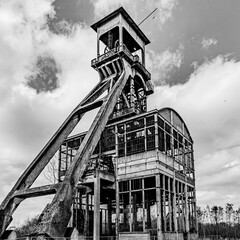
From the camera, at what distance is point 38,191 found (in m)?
16.4

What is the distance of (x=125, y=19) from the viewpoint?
1159 inches

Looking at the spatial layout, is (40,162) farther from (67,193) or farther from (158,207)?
(158,207)

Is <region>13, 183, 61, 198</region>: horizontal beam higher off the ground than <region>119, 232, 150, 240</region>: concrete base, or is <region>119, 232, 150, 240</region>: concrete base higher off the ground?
<region>13, 183, 61, 198</region>: horizontal beam

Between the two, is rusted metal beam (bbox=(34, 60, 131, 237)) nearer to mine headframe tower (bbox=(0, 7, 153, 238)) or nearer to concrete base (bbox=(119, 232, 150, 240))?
mine headframe tower (bbox=(0, 7, 153, 238))

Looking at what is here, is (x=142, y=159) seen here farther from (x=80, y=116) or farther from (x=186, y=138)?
(x=186, y=138)

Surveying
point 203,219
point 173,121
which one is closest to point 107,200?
point 173,121

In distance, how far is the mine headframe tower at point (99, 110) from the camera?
14852mm

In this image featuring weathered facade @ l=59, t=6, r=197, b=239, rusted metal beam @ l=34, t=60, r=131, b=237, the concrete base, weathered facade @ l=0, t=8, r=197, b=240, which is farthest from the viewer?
weathered facade @ l=59, t=6, r=197, b=239

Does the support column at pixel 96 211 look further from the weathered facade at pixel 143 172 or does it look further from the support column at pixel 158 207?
the support column at pixel 158 207

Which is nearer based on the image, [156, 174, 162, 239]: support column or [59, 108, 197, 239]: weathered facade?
[156, 174, 162, 239]: support column

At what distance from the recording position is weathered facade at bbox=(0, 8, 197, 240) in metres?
17.4

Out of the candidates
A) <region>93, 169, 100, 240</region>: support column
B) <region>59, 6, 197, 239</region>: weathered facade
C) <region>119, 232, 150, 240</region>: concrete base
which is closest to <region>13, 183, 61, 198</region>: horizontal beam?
<region>93, 169, 100, 240</region>: support column

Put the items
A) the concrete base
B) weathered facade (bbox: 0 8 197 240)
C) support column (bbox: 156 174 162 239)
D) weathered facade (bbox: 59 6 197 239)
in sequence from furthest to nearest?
1. weathered facade (bbox: 59 6 197 239)
2. support column (bbox: 156 174 162 239)
3. the concrete base
4. weathered facade (bbox: 0 8 197 240)

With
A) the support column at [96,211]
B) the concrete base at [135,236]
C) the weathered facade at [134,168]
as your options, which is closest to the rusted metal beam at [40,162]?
the weathered facade at [134,168]
